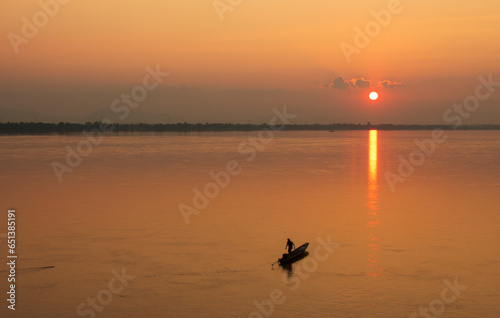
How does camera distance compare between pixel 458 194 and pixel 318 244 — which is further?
pixel 458 194

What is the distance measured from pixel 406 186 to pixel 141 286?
83.2 feet

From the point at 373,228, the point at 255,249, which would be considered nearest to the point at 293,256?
the point at 255,249

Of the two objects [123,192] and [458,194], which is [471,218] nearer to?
[458,194]

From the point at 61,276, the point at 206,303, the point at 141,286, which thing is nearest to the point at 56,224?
the point at 61,276

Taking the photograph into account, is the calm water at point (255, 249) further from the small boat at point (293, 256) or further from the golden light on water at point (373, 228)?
the small boat at point (293, 256)

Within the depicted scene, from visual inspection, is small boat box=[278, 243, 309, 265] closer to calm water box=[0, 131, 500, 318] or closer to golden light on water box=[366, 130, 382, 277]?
calm water box=[0, 131, 500, 318]

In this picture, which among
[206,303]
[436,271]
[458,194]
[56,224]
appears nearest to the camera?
[206,303]

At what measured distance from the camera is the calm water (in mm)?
15219

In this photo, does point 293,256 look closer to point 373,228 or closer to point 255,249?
point 255,249

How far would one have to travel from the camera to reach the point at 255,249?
65.9 ft

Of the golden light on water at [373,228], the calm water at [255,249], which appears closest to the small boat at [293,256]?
the calm water at [255,249]

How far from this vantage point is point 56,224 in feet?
80.8

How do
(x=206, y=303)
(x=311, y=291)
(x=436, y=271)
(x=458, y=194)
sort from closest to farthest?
1. (x=206, y=303)
2. (x=311, y=291)
3. (x=436, y=271)
4. (x=458, y=194)

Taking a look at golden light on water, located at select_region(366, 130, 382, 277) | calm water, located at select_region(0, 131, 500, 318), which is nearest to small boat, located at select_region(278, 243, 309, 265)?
calm water, located at select_region(0, 131, 500, 318)
